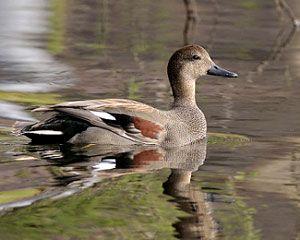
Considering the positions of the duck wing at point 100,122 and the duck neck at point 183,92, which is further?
the duck neck at point 183,92

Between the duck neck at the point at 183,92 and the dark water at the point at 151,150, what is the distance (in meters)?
0.36

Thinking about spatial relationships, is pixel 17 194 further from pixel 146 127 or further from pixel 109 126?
pixel 146 127

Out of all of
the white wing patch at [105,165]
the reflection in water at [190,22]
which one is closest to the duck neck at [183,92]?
the white wing patch at [105,165]

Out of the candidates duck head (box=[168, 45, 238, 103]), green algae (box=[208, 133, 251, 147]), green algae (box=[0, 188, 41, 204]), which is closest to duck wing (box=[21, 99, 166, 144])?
green algae (box=[208, 133, 251, 147])

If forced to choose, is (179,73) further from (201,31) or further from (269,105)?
(201,31)

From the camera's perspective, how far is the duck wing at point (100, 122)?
10.1 m

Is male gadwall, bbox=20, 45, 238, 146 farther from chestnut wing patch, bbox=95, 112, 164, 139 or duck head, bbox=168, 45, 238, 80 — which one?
duck head, bbox=168, 45, 238, 80

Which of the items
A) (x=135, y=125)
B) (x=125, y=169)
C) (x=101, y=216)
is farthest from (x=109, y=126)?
(x=101, y=216)

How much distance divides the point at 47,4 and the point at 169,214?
15633 millimetres

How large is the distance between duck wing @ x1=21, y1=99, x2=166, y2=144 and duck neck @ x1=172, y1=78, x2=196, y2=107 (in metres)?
0.89

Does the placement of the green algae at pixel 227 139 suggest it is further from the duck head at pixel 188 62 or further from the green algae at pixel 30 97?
the green algae at pixel 30 97

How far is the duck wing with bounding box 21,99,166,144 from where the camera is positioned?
10.1 metres

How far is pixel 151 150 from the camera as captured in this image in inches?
405

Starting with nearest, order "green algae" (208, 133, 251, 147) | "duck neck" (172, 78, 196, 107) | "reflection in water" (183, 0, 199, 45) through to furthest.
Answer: "green algae" (208, 133, 251, 147) < "duck neck" (172, 78, 196, 107) < "reflection in water" (183, 0, 199, 45)
